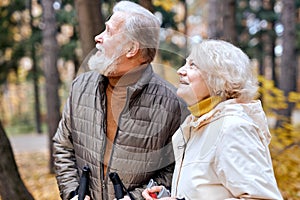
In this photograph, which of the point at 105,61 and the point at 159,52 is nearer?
the point at 105,61

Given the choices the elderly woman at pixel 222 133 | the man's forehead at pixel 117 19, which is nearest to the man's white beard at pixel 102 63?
the man's forehead at pixel 117 19

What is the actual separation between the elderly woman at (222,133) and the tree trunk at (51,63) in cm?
673

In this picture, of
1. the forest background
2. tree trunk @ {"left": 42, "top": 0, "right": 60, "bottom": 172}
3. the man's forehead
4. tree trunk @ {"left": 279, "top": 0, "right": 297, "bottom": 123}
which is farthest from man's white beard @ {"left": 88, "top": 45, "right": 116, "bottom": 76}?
tree trunk @ {"left": 279, "top": 0, "right": 297, "bottom": 123}

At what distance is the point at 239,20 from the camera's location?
1805cm

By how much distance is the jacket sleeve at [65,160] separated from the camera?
6.67ft

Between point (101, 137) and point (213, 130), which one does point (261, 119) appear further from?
point (101, 137)

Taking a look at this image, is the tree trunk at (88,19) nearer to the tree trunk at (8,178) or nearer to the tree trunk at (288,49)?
the tree trunk at (8,178)

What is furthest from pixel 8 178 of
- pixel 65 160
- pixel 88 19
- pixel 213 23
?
pixel 213 23

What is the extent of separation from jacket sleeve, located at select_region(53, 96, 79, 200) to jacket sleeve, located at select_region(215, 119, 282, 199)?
94cm

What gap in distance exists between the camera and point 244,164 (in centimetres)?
134

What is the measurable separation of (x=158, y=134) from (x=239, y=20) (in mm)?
17146

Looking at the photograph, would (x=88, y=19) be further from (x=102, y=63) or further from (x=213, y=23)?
(x=213, y=23)

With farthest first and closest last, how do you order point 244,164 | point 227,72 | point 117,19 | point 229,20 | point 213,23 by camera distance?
point 213,23 → point 229,20 → point 117,19 → point 227,72 → point 244,164

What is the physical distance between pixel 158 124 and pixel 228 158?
0.59 m
